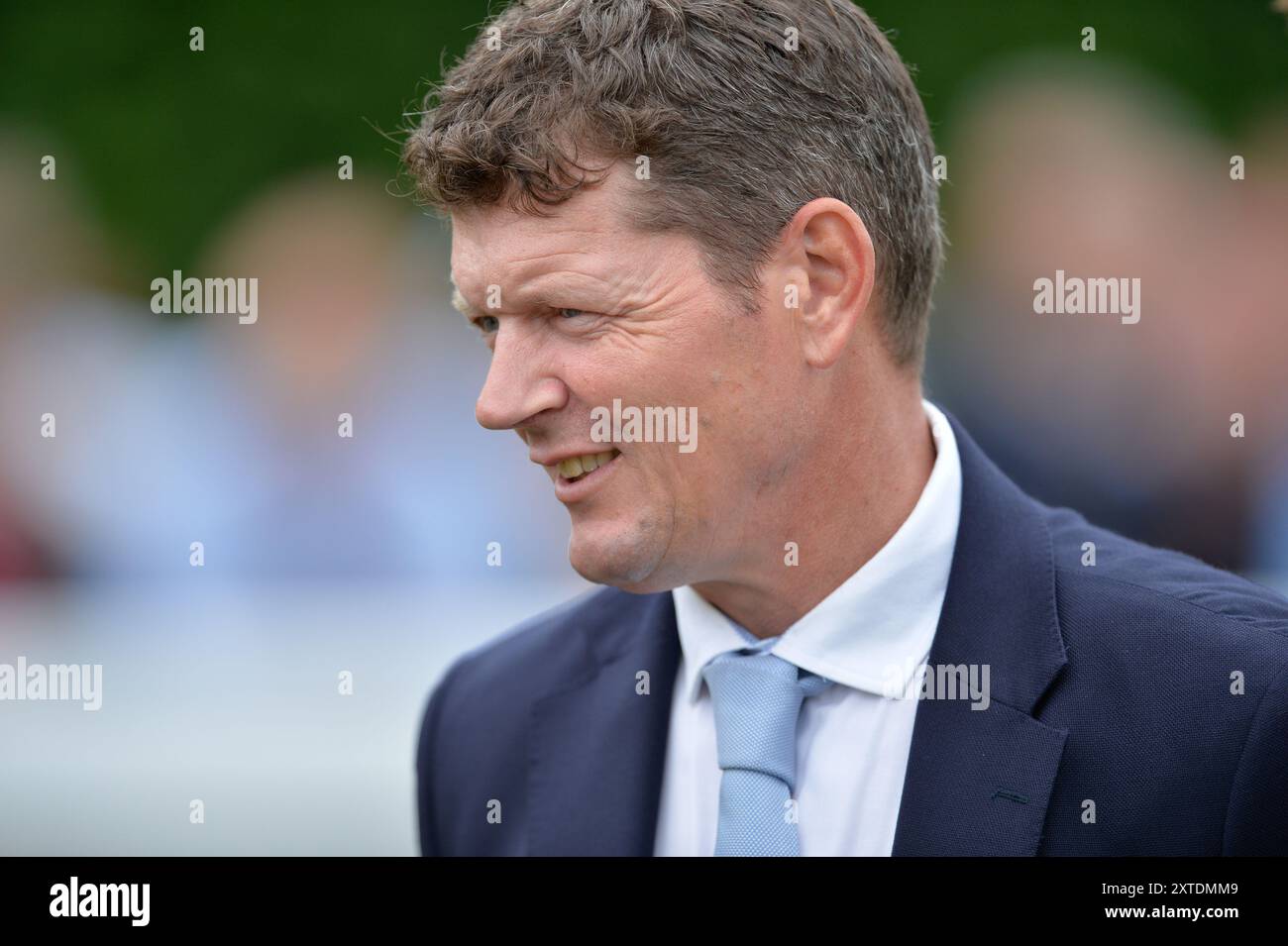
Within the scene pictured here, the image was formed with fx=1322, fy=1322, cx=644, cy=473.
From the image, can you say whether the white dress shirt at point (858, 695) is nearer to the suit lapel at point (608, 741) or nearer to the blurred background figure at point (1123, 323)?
the suit lapel at point (608, 741)

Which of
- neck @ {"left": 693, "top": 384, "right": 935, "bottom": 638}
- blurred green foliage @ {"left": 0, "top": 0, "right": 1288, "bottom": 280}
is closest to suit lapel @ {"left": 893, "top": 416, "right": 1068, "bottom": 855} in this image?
neck @ {"left": 693, "top": 384, "right": 935, "bottom": 638}

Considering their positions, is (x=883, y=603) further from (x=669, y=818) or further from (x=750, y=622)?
(x=669, y=818)

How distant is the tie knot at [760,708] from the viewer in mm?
1882

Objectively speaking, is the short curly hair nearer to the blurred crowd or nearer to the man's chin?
the man's chin

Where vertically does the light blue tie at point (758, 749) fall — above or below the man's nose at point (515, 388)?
below

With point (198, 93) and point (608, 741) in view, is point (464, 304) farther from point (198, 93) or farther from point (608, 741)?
point (198, 93)

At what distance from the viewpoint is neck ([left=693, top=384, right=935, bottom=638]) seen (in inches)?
77.4

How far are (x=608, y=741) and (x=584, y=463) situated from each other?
48 centimetres

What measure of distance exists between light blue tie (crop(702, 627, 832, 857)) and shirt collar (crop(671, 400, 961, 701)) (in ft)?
0.12

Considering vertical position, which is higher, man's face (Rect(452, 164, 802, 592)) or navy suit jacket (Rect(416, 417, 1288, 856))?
man's face (Rect(452, 164, 802, 592))

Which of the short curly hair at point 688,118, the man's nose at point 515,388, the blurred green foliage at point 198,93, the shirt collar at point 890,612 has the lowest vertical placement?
the shirt collar at point 890,612

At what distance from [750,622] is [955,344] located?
3.41 meters

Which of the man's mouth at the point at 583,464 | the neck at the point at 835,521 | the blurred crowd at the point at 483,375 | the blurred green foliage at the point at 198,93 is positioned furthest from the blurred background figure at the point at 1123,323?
the man's mouth at the point at 583,464

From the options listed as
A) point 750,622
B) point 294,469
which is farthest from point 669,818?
point 294,469
